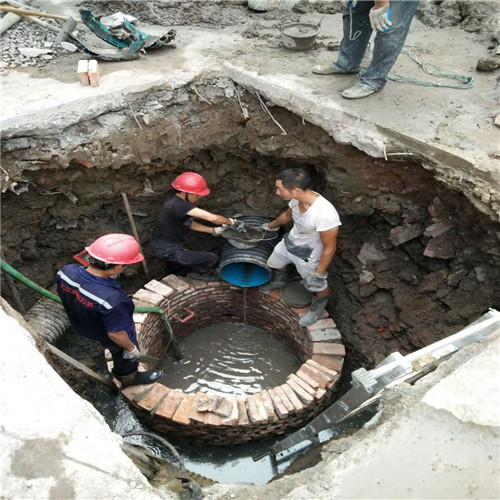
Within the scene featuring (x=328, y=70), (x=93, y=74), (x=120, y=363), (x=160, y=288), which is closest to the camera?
(x=120, y=363)

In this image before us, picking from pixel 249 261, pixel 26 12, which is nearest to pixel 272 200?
pixel 249 261

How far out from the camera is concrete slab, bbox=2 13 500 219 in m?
3.47

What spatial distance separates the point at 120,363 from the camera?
11.7 feet

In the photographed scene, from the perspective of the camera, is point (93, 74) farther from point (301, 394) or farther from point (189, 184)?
point (301, 394)

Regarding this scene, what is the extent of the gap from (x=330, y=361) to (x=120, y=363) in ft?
6.25

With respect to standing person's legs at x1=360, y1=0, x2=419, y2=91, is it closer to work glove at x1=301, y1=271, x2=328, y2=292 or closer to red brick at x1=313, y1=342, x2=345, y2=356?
work glove at x1=301, y1=271, x2=328, y2=292

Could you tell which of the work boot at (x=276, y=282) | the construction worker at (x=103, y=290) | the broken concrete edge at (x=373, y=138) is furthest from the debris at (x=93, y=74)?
the work boot at (x=276, y=282)

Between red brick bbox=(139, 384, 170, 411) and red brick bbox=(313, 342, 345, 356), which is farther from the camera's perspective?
red brick bbox=(313, 342, 345, 356)

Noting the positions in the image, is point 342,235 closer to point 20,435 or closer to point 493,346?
point 493,346

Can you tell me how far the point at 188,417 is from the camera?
3.42 m

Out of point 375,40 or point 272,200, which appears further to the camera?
point 272,200

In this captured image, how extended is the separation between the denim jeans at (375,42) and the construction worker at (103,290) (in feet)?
8.99

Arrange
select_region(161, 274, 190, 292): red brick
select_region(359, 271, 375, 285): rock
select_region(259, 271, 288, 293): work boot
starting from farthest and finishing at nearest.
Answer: select_region(259, 271, 288, 293): work boot < select_region(161, 274, 190, 292): red brick < select_region(359, 271, 375, 285): rock

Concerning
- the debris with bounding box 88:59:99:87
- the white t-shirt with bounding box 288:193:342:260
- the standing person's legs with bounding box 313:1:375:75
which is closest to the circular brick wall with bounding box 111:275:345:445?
the white t-shirt with bounding box 288:193:342:260
